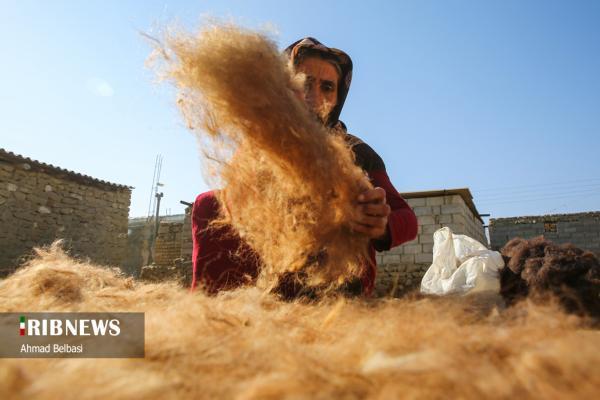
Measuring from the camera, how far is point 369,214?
4.22 ft

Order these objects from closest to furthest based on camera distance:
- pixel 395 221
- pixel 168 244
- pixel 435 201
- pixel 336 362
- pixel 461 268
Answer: pixel 336 362 → pixel 395 221 → pixel 461 268 → pixel 435 201 → pixel 168 244

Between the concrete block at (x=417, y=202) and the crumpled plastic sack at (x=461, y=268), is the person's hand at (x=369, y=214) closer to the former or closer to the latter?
the crumpled plastic sack at (x=461, y=268)

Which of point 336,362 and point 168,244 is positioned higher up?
point 336,362

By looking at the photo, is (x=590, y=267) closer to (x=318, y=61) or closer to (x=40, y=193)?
(x=318, y=61)

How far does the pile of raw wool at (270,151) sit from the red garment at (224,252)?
2.04 ft

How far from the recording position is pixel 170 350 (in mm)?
693

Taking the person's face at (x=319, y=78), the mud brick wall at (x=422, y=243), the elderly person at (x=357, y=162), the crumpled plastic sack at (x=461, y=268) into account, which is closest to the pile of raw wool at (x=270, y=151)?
the elderly person at (x=357, y=162)

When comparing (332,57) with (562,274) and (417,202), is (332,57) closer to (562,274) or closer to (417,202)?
(562,274)

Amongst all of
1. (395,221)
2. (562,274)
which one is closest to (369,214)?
(395,221)

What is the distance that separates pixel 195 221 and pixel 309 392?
1817 millimetres

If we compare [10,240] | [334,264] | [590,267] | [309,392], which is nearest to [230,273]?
[334,264]

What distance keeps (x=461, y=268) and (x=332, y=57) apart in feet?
7.47

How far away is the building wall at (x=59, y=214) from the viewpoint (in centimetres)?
1147

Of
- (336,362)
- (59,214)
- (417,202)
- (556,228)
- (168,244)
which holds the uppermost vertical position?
(417,202)
